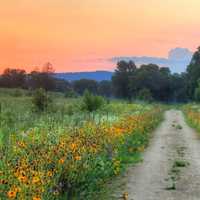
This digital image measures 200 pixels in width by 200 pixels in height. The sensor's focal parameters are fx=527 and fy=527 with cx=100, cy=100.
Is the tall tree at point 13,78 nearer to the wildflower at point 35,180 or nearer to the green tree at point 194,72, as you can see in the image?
the green tree at point 194,72

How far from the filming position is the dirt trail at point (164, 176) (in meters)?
9.80

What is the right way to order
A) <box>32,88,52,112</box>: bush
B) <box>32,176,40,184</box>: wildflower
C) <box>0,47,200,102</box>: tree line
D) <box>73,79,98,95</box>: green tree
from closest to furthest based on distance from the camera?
<box>32,176,40,184</box>: wildflower → <box>32,88,52,112</box>: bush → <box>0,47,200,102</box>: tree line → <box>73,79,98,95</box>: green tree

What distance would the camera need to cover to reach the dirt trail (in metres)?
9.80

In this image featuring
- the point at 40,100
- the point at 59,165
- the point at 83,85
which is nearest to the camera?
the point at 59,165

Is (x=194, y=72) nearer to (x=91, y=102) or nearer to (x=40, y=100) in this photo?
(x=91, y=102)

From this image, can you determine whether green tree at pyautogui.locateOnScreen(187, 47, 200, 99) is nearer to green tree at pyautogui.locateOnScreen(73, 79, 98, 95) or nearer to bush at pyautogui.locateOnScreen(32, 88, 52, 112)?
green tree at pyautogui.locateOnScreen(73, 79, 98, 95)

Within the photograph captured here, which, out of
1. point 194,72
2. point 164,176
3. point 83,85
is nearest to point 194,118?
point 164,176

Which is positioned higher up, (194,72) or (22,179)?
(194,72)

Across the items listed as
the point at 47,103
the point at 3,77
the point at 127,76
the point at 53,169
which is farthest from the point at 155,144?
the point at 127,76

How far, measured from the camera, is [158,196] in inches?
377

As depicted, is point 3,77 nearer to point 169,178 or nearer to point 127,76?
point 127,76

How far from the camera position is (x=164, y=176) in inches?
466

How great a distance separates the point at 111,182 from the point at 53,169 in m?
2.97

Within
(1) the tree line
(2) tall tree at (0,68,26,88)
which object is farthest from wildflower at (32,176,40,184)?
(2) tall tree at (0,68,26,88)
